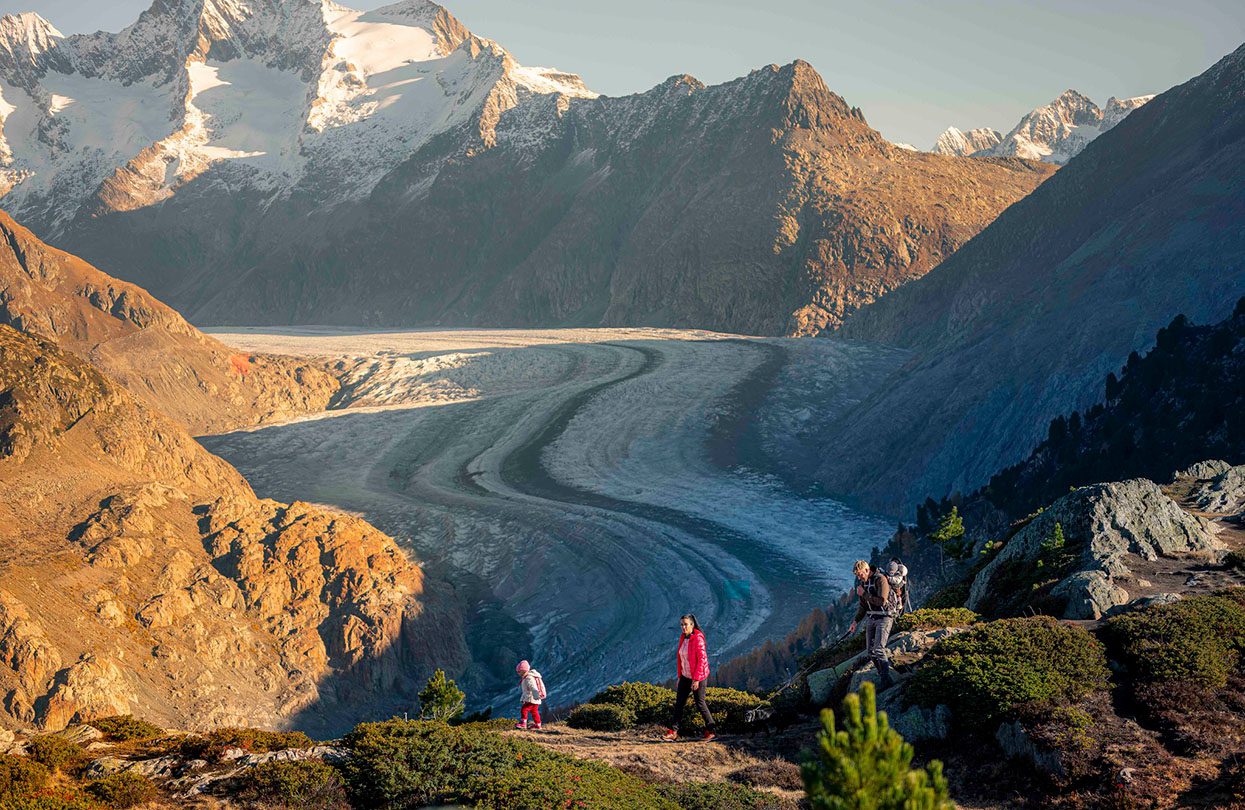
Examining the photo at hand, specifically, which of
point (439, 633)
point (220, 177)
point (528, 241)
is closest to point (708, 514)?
point (439, 633)

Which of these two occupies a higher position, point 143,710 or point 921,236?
point 921,236

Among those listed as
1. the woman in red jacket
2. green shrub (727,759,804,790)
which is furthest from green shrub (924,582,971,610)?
green shrub (727,759,804,790)

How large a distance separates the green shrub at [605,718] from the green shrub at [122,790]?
28.1 feet

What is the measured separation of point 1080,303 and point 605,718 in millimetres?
48088

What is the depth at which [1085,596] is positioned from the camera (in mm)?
19469

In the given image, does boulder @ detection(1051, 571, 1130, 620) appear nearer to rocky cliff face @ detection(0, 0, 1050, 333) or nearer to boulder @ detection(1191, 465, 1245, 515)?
boulder @ detection(1191, 465, 1245, 515)

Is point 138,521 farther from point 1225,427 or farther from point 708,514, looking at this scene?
point 1225,427

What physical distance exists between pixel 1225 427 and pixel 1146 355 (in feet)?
31.1

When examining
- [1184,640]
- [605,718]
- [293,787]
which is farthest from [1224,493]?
[293,787]

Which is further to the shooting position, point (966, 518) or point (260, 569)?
point (966, 518)

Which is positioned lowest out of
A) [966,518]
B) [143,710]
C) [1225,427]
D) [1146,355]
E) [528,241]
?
[143,710]

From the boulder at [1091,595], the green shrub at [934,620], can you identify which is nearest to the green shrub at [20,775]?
the green shrub at [934,620]

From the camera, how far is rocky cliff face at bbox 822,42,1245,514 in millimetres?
52969

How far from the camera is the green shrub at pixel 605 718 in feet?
67.3
